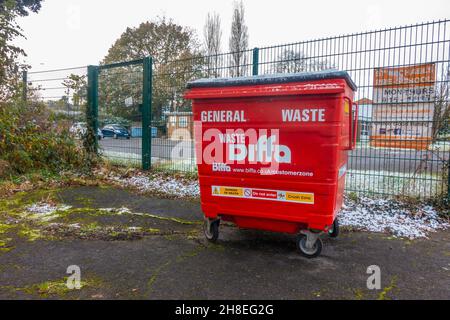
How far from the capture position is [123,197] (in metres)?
5.28

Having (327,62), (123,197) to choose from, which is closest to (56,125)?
(123,197)

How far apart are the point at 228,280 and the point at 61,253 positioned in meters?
1.63

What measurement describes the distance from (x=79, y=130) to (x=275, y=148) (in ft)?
19.0

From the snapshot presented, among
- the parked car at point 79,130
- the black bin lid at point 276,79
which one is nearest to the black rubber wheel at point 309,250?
the black bin lid at point 276,79

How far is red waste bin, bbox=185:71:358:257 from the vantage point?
9.05ft

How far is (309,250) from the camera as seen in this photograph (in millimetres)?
3000

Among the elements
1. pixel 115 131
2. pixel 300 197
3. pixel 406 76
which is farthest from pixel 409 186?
pixel 115 131

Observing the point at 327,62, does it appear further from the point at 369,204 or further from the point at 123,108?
the point at 123,108

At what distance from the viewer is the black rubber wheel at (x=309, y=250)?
2.98 meters

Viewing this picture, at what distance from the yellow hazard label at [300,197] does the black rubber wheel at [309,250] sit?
14.9 inches

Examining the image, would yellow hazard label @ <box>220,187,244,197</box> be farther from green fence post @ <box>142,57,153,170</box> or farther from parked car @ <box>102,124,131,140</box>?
parked car @ <box>102,124,131,140</box>

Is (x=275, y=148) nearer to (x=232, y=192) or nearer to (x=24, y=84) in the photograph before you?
(x=232, y=192)

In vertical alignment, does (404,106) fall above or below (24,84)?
below

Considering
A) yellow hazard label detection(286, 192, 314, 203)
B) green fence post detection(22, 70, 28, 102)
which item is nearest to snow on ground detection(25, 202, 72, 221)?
yellow hazard label detection(286, 192, 314, 203)
